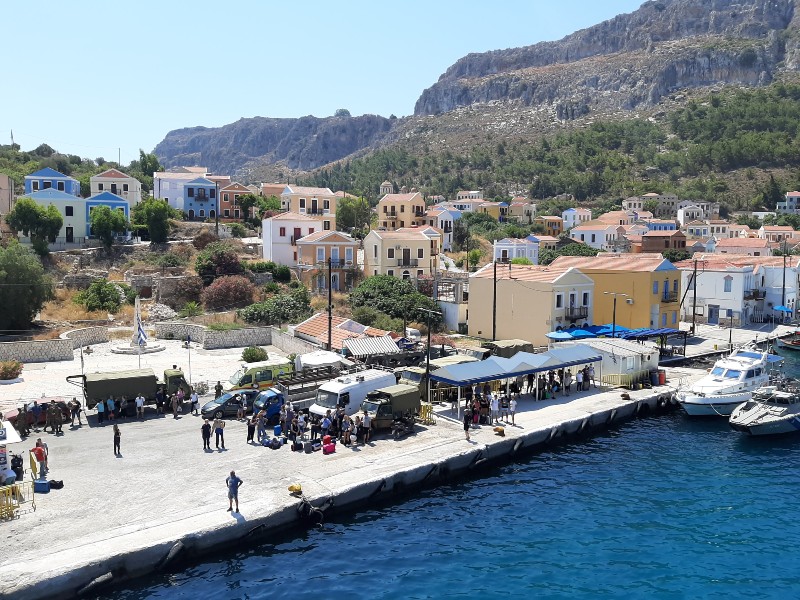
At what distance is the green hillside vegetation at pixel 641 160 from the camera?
141 metres

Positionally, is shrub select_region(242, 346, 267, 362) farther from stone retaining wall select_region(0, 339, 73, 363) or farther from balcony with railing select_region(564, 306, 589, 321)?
balcony with railing select_region(564, 306, 589, 321)

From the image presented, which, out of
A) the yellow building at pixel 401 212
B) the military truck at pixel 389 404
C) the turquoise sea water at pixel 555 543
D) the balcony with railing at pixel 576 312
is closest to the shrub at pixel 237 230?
the yellow building at pixel 401 212

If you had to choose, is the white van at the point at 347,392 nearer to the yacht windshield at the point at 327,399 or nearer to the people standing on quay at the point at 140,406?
the yacht windshield at the point at 327,399

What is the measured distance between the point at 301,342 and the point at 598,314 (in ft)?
69.3

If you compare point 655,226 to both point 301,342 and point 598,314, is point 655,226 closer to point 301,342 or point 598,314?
point 598,314

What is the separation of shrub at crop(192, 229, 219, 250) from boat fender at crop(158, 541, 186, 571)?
49350 millimetres

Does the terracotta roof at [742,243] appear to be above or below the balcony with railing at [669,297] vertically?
above

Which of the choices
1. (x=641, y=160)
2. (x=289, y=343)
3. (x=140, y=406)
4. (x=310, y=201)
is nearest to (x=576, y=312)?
(x=289, y=343)

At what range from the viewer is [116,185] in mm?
77875

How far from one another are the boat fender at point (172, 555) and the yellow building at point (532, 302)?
29478 mm

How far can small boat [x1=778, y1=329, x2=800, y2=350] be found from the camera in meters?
51.0

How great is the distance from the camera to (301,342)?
38.8m

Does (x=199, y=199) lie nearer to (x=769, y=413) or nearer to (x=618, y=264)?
(x=618, y=264)

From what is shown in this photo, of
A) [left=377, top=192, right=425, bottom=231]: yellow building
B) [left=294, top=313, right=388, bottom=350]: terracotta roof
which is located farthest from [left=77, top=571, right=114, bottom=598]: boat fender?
[left=377, top=192, right=425, bottom=231]: yellow building
